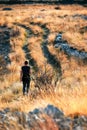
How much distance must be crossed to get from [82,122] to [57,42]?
94.1 ft

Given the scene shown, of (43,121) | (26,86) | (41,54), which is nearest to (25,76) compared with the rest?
(26,86)

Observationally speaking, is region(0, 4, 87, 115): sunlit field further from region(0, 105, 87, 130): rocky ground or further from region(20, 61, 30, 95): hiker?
region(0, 105, 87, 130): rocky ground

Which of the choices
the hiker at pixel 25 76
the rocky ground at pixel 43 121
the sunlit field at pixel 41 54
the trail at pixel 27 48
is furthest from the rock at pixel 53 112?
the trail at pixel 27 48

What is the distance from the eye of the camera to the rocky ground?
7562mm

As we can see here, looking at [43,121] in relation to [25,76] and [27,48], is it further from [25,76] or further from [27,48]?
[27,48]

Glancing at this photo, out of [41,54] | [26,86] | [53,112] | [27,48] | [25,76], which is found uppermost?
[53,112]

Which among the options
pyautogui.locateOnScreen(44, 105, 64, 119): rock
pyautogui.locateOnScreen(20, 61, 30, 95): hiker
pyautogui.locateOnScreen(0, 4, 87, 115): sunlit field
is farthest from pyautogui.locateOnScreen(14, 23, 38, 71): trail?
pyautogui.locateOnScreen(44, 105, 64, 119): rock

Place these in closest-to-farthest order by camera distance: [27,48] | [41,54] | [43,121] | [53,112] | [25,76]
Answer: [43,121] < [53,112] < [25,76] < [41,54] < [27,48]

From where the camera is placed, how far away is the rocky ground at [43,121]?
24.8 feet

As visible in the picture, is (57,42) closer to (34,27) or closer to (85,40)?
(85,40)

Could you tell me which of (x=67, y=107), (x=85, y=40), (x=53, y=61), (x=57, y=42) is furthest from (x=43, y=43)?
(x=67, y=107)

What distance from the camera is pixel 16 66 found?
29859 millimetres

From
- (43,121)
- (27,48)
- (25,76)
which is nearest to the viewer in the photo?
(43,121)

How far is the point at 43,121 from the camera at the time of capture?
7.63 m
